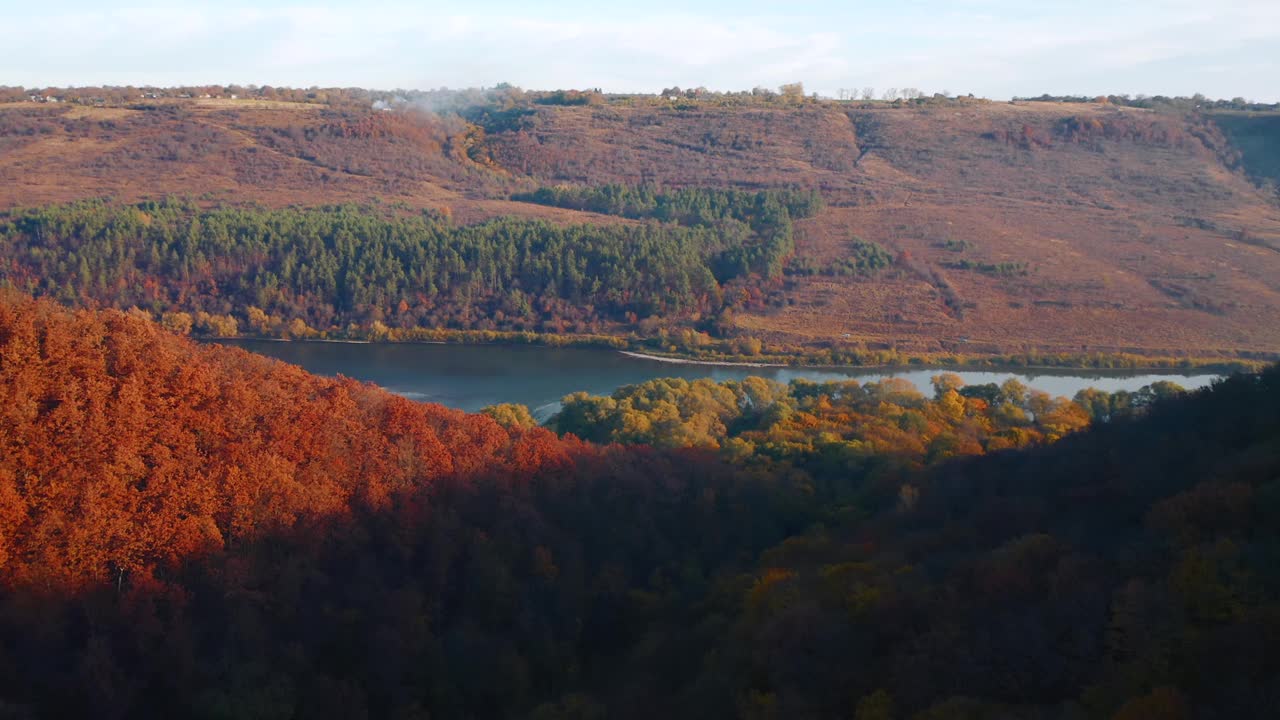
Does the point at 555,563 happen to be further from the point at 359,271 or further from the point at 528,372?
the point at 359,271

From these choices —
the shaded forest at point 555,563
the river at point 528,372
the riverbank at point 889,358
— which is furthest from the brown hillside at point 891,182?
the shaded forest at point 555,563

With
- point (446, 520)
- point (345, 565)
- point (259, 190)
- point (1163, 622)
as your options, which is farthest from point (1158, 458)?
point (259, 190)

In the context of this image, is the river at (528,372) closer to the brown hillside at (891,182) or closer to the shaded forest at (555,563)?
the brown hillside at (891,182)

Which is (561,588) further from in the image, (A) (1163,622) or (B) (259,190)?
(B) (259,190)

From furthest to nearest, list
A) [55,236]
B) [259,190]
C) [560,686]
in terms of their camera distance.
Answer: [259,190]
[55,236]
[560,686]

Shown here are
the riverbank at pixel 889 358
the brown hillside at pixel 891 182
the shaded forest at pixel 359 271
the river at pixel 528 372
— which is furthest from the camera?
the shaded forest at pixel 359 271

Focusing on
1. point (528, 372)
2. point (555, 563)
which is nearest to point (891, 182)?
point (528, 372)
